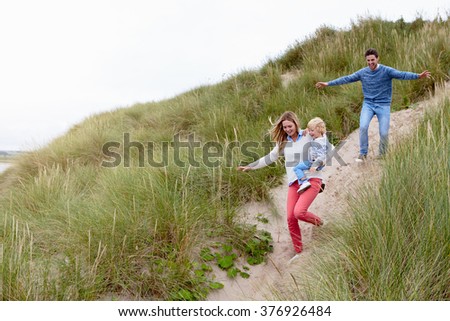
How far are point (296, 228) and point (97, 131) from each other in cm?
715

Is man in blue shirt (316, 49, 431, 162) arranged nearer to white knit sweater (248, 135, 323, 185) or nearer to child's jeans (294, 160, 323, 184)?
white knit sweater (248, 135, 323, 185)

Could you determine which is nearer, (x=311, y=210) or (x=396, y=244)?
(x=396, y=244)

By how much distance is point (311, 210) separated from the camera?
16.6 ft

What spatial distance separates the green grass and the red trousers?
419 millimetres

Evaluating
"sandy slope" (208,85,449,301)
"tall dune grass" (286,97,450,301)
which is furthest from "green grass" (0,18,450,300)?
"tall dune grass" (286,97,450,301)

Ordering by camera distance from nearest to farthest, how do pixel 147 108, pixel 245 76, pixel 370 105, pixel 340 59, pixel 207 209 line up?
pixel 207 209 → pixel 370 105 → pixel 340 59 → pixel 245 76 → pixel 147 108

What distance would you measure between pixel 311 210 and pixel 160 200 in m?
2.29

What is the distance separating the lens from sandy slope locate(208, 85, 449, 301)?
11.9 feet

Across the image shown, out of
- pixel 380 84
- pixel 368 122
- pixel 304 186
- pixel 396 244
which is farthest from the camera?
pixel 380 84

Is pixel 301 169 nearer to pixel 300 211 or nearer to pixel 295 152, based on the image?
pixel 295 152

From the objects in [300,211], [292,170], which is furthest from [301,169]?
[300,211]
